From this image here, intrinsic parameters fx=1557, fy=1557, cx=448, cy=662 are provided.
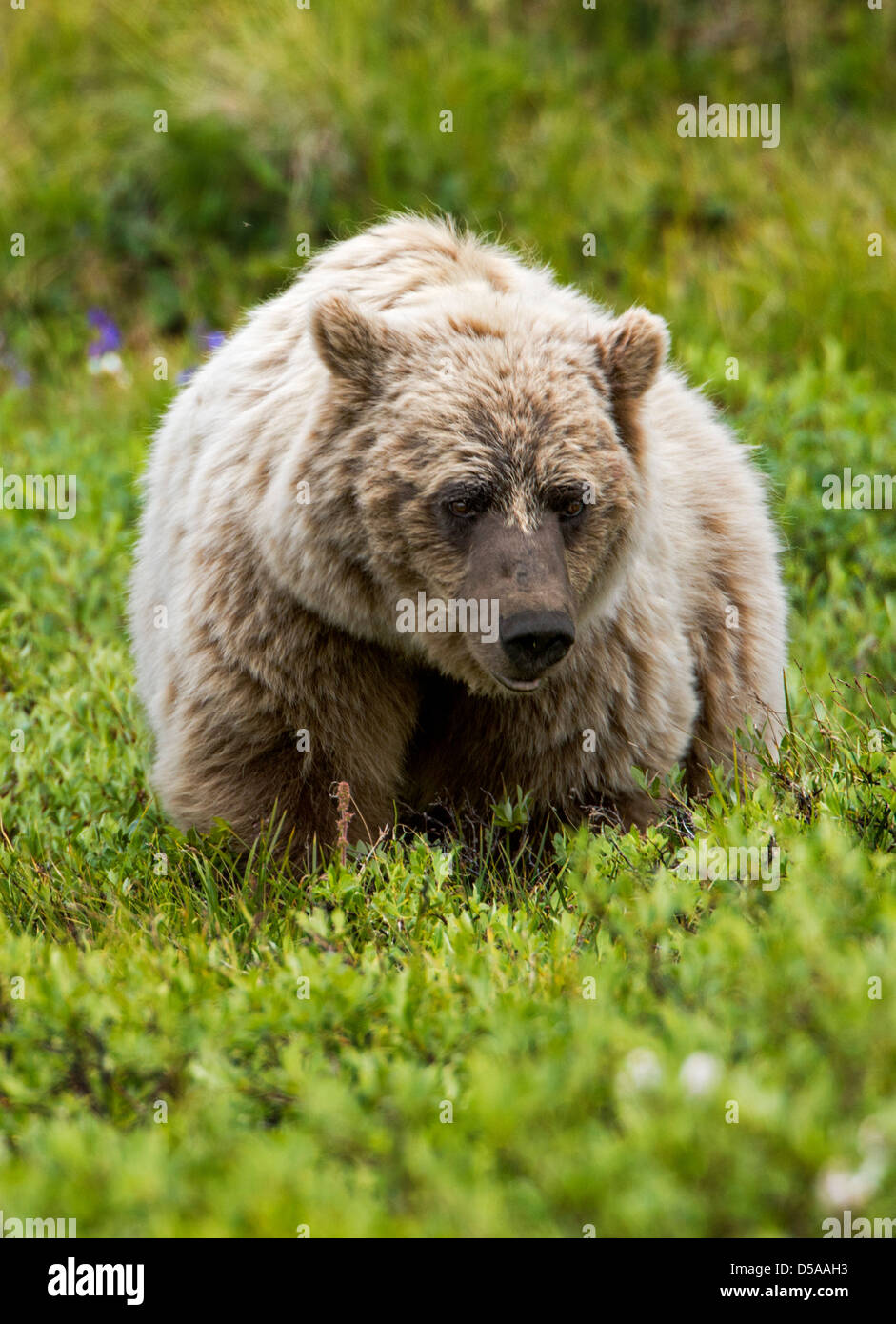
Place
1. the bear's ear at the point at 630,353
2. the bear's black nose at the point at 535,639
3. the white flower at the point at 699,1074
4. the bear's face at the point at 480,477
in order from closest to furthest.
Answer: the white flower at the point at 699,1074 < the bear's black nose at the point at 535,639 < the bear's face at the point at 480,477 < the bear's ear at the point at 630,353

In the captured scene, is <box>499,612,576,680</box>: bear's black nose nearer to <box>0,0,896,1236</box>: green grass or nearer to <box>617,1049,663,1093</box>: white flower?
<box>0,0,896,1236</box>: green grass

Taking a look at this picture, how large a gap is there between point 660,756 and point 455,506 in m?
1.10

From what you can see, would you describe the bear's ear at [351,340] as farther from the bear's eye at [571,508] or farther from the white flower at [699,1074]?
the white flower at [699,1074]

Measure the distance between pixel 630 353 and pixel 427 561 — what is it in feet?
2.74

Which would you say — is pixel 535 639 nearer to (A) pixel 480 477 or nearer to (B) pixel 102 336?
(A) pixel 480 477

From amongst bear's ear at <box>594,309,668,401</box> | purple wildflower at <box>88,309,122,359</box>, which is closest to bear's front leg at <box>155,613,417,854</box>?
bear's ear at <box>594,309,668,401</box>

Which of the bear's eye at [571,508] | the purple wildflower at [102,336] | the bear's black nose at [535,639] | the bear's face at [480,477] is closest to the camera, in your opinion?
the bear's black nose at [535,639]

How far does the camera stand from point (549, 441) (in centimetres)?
411

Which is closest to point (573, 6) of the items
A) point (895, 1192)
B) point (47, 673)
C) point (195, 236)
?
point (195, 236)

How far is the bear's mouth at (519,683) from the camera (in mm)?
4059

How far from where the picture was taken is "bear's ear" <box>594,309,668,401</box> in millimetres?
4320

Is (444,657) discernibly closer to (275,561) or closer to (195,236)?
(275,561)

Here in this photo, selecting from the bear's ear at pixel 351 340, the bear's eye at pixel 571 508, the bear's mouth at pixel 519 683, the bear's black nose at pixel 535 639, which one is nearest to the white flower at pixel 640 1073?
the bear's black nose at pixel 535 639

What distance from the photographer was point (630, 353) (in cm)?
432
